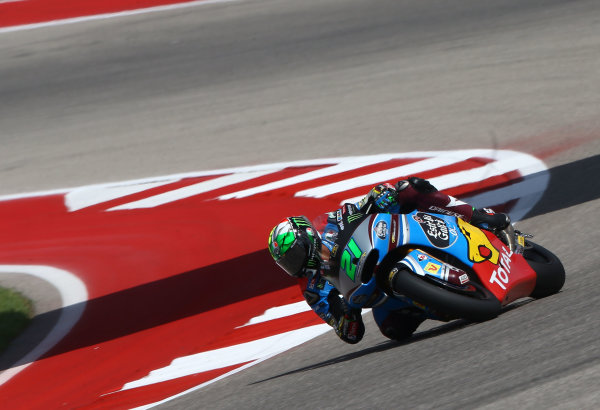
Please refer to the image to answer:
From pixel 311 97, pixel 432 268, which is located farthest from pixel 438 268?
pixel 311 97

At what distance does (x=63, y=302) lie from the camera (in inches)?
384

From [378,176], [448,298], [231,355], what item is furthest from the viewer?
[378,176]

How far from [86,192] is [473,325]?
315 inches

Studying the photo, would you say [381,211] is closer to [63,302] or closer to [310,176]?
[63,302]

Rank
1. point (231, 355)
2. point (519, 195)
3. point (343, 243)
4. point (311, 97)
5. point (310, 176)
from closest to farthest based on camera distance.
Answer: point (343, 243) → point (231, 355) → point (519, 195) → point (310, 176) → point (311, 97)

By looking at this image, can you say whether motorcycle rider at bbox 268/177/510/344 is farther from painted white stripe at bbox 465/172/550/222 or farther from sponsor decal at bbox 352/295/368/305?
painted white stripe at bbox 465/172/550/222

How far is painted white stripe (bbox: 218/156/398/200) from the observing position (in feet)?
37.9

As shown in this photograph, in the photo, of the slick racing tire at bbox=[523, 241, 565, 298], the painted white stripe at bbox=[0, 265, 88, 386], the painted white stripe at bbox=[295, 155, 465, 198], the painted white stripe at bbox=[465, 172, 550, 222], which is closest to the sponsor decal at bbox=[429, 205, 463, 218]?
the slick racing tire at bbox=[523, 241, 565, 298]

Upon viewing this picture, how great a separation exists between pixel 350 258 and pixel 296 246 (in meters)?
0.34

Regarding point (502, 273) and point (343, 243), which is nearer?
point (502, 273)

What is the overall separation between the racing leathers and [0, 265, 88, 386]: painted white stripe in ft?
11.5

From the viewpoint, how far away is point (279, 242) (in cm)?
591

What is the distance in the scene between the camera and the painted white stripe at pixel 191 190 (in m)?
11.9

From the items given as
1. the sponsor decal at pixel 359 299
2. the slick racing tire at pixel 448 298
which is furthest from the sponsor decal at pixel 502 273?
the sponsor decal at pixel 359 299
